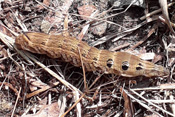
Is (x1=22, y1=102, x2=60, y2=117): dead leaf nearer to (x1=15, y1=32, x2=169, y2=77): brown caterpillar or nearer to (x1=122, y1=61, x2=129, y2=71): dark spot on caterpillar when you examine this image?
(x1=15, y1=32, x2=169, y2=77): brown caterpillar

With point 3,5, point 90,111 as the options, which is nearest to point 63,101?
point 90,111

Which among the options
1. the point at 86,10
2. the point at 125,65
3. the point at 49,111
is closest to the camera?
the point at 125,65

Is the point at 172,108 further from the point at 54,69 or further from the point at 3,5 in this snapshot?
the point at 3,5

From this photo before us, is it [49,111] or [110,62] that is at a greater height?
[110,62]

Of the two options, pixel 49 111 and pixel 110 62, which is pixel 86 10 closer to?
pixel 110 62

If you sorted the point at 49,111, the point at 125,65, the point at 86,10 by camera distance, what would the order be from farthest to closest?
the point at 86,10
the point at 49,111
the point at 125,65

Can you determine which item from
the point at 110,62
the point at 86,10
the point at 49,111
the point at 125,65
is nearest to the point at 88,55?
the point at 110,62

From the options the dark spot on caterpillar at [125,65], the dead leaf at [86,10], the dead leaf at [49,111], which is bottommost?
the dead leaf at [49,111]

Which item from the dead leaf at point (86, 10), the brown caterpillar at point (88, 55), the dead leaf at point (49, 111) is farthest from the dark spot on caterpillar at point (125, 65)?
the dead leaf at point (49, 111)

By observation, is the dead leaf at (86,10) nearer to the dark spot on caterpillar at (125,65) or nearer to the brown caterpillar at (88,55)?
the brown caterpillar at (88,55)
